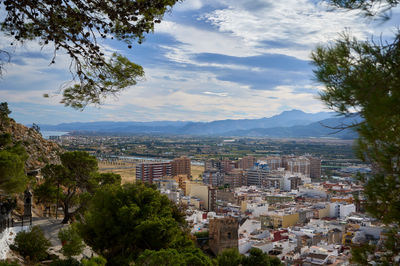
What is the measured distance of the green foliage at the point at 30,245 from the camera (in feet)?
21.2

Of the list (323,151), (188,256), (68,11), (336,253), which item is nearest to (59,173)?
(188,256)

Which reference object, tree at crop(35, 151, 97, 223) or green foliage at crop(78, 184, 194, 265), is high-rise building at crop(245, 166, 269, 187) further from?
green foliage at crop(78, 184, 194, 265)

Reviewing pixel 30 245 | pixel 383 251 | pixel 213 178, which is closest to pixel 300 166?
pixel 213 178

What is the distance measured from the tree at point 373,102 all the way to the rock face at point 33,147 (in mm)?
13712

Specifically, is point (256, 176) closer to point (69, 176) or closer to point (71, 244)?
point (69, 176)

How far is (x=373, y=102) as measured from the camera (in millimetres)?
2004

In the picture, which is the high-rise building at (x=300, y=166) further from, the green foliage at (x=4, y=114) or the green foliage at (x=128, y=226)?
the green foliage at (x=128, y=226)

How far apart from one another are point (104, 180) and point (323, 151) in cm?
7317

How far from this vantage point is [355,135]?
255cm

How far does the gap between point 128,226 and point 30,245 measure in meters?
1.99

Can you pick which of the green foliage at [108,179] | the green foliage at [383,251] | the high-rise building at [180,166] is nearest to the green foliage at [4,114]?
the green foliage at [108,179]

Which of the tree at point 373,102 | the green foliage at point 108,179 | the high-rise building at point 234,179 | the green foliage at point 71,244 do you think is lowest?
the high-rise building at point 234,179

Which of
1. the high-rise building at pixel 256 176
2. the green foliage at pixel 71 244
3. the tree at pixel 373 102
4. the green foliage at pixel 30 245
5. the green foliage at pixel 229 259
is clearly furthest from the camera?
the high-rise building at pixel 256 176

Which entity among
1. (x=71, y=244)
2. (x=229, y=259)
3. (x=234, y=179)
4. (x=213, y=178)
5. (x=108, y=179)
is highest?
(x=108, y=179)
